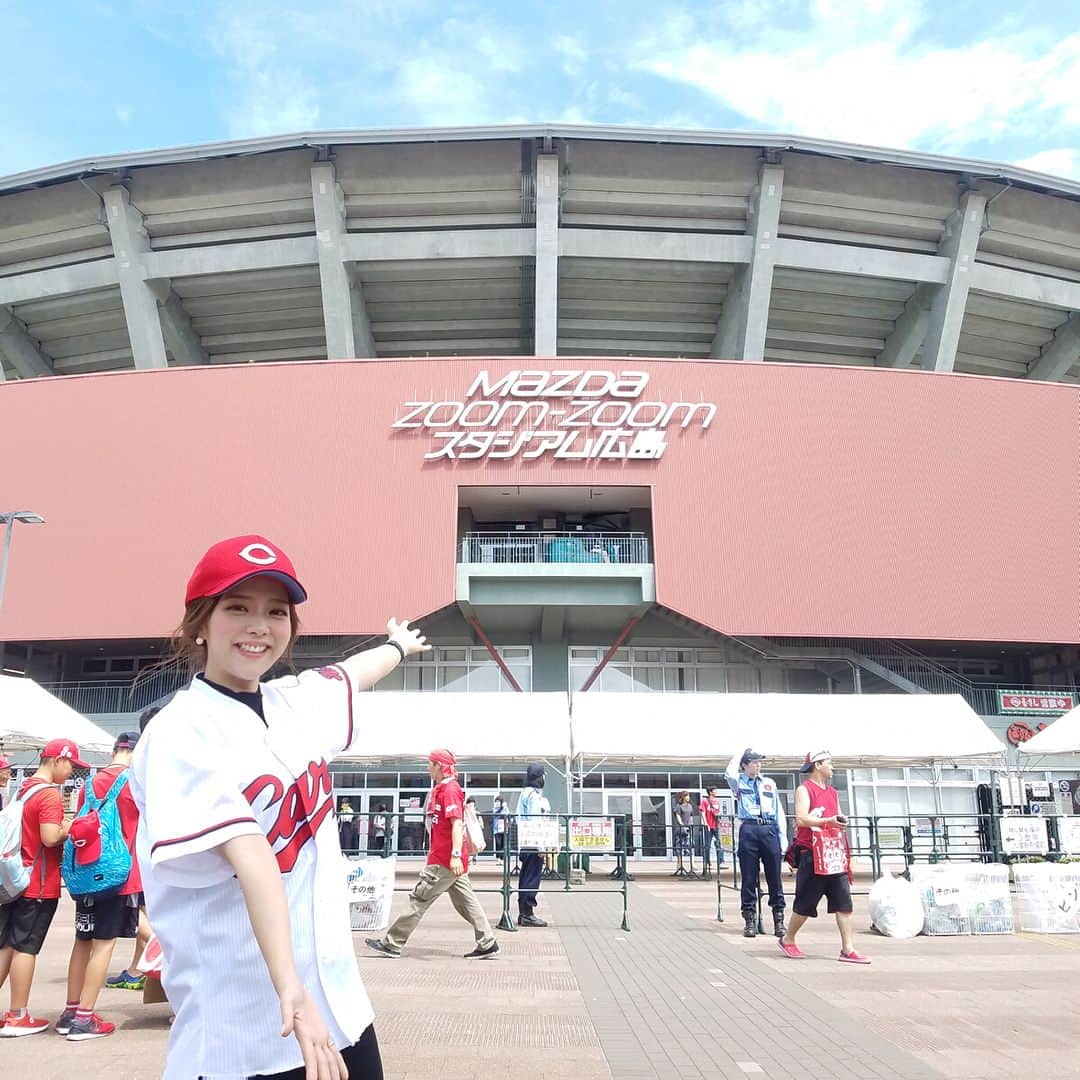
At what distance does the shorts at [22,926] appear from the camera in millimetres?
6141

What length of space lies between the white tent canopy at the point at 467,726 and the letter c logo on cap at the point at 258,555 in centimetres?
1963

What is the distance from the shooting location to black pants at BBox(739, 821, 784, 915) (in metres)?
10.7

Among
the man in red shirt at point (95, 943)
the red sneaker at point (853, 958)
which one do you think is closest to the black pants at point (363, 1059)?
the man in red shirt at point (95, 943)

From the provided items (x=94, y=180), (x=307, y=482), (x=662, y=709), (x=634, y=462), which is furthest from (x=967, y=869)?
(x=94, y=180)

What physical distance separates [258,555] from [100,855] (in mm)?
5039

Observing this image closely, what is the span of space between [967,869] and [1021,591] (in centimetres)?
1993

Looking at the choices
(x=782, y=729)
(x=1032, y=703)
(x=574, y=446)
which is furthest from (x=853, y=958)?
(x=1032, y=703)

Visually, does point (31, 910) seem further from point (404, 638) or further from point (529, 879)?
point (529, 879)

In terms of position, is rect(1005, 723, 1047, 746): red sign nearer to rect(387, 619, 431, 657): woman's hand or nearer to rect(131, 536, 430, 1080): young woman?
rect(387, 619, 431, 657): woman's hand

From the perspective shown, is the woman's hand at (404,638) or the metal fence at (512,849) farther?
the metal fence at (512,849)

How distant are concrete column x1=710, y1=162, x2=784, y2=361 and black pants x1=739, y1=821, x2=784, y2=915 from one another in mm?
24054

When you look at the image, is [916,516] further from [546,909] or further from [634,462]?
[546,909]

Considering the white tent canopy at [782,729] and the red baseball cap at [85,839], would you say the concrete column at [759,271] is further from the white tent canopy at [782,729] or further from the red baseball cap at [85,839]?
the red baseball cap at [85,839]

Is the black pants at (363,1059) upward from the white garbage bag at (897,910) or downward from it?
upward
